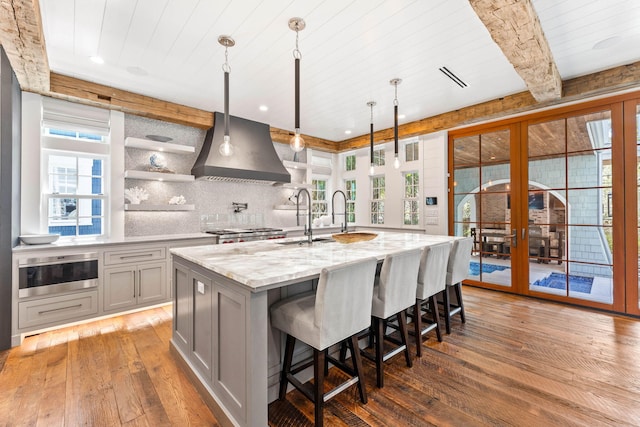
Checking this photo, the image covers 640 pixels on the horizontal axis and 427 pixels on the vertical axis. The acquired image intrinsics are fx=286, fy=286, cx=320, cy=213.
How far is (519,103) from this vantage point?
3852mm

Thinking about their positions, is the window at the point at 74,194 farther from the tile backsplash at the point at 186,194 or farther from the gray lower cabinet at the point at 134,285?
the gray lower cabinet at the point at 134,285

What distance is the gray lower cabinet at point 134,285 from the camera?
11.0 feet

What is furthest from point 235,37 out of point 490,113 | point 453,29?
point 490,113

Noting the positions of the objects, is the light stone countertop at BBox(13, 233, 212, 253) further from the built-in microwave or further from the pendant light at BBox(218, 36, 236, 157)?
the pendant light at BBox(218, 36, 236, 157)

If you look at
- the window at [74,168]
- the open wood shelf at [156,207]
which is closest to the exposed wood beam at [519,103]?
the open wood shelf at [156,207]

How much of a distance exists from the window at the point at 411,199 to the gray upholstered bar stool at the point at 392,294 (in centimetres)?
331

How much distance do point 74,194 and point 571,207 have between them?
649cm

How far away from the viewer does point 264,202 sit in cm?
561

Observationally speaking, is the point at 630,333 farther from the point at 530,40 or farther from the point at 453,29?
the point at 453,29

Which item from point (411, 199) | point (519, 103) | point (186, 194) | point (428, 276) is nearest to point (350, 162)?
point (411, 199)

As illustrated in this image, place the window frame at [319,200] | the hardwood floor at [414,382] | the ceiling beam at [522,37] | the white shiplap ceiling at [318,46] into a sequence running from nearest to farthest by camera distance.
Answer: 1. the hardwood floor at [414,382]
2. the ceiling beam at [522,37]
3. the white shiplap ceiling at [318,46]
4. the window frame at [319,200]

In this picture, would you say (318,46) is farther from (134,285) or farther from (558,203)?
(558,203)

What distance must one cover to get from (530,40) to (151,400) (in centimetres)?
389

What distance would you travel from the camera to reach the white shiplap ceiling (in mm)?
2242
